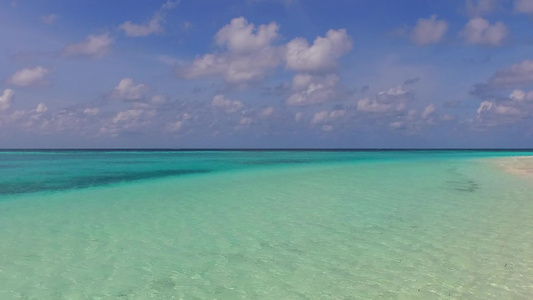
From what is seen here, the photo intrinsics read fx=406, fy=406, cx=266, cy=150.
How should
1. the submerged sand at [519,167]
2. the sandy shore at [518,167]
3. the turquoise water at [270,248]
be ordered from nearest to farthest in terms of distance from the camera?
the turquoise water at [270,248]
the submerged sand at [519,167]
the sandy shore at [518,167]

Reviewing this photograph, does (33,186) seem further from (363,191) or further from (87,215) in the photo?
(363,191)

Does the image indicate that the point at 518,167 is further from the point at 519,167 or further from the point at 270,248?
the point at 270,248

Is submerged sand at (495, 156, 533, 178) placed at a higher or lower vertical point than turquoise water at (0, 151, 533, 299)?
higher

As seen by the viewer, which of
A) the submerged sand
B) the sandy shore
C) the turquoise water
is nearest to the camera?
the turquoise water

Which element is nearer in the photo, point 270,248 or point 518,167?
point 270,248

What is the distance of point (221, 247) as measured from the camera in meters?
7.54

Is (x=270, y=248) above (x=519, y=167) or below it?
below

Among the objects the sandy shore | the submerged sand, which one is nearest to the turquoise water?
the submerged sand

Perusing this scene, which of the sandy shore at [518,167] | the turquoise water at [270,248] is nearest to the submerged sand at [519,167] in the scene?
the sandy shore at [518,167]

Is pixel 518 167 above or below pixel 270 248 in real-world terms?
above

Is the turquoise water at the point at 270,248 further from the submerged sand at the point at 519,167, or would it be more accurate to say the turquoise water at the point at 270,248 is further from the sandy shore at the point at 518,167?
Answer: the sandy shore at the point at 518,167

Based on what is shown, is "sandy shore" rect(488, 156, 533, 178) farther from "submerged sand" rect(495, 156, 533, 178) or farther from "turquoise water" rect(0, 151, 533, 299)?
"turquoise water" rect(0, 151, 533, 299)

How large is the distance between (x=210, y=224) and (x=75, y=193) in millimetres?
9062

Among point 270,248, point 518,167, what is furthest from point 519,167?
point 270,248
